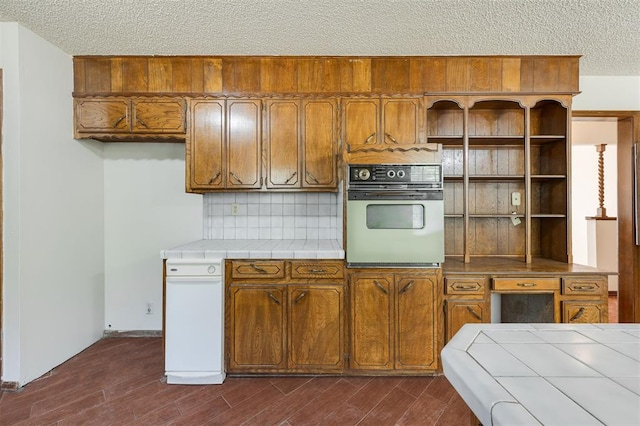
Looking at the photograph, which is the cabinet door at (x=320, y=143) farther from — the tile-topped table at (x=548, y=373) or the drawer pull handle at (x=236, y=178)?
the tile-topped table at (x=548, y=373)

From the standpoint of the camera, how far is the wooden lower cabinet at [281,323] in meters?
2.35

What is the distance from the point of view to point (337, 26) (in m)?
2.25

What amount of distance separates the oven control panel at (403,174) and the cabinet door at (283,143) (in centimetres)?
68

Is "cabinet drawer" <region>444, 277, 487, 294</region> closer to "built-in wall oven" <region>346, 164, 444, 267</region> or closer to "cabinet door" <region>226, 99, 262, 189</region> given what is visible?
"built-in wall oven" <region>346, 164, 444, 267</region>

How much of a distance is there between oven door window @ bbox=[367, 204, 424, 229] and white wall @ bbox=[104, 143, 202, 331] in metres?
1.76

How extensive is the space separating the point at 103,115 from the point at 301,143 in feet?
5.57

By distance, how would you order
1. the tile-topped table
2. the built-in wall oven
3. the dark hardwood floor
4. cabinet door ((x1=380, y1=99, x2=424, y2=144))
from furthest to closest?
1. cabinet door ((x1=380, y1=99, x2=424, y2=144))
2. the built-in wall oven
3. the dark hardwood floor
4. the tile-topped table

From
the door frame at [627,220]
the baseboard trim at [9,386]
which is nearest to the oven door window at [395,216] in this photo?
the door frame at [627,220]

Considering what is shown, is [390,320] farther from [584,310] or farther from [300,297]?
[584,310]

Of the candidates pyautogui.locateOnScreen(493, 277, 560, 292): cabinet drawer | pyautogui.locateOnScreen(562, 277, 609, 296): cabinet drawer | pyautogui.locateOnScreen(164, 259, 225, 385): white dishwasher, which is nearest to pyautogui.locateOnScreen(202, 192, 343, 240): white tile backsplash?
pyautogui.locateOnScreen(164, 259, 225, 385): white dishwasher

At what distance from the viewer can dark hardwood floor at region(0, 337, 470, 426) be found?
1.92 metres

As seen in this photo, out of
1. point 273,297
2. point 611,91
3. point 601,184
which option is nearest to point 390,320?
point 273,297

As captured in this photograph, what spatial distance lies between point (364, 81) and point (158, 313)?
9.52ft

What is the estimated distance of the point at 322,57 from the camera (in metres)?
2.67
